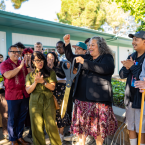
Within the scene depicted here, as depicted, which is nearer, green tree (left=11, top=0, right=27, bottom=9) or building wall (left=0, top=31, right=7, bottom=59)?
building wall (left=0, top=31, right=7, bottom=59)

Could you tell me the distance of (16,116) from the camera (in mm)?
2930

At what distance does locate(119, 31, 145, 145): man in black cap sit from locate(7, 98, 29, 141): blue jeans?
1940mm

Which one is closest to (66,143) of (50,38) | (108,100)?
(108,100)

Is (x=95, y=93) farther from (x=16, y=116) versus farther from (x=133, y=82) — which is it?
(x=16, y=116)

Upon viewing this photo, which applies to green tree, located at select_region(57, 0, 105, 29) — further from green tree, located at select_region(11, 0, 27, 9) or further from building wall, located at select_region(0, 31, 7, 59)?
building wall, located at select_region(0, 31, 7, 59)

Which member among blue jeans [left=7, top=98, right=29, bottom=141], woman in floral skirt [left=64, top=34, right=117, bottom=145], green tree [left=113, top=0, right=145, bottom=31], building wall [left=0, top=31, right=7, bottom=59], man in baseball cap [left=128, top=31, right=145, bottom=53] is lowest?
blue jeans [left=7, top=98, right=29, bottom=141]

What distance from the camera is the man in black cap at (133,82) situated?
2150 mm

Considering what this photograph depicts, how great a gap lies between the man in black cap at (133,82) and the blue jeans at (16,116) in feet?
6.37

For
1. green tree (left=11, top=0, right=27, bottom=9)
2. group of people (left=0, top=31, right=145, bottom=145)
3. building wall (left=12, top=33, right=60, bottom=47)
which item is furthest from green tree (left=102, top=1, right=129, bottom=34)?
group of people (left=0, top=31, right=145, bottom=145)

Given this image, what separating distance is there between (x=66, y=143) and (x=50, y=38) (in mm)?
7036

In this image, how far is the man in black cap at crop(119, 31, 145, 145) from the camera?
215 cm

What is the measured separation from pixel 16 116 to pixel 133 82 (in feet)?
7.26

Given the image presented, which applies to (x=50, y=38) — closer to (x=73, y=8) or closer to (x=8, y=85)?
(x=8, y=85)

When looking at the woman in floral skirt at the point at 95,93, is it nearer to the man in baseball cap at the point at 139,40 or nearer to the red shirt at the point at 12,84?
the man in baseball cap at the point at 139,40
